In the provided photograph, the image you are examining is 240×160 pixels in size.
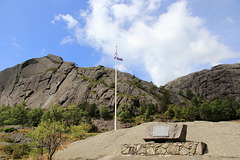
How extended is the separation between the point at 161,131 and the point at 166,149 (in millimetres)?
1734

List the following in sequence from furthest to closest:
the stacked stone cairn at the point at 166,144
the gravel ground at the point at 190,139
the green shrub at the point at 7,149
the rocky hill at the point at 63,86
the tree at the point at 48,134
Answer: the rocky hill at the point at 63,86 < the green shrub at the point at 7,149 < the tree at the point at 48,134 < the stacked stone cairn at the point at 166,144 < the gravel ground at the point at 190,139

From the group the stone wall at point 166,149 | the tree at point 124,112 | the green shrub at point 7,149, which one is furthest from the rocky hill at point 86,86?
the stone wall at point 166,149

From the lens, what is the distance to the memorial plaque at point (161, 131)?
17.3 metres

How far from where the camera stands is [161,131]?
1767 centimetres

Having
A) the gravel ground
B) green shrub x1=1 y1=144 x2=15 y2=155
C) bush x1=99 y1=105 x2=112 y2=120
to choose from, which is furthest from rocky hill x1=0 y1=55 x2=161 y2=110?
the gravel ground

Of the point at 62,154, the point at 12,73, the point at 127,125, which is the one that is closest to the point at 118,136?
the point at 62,154

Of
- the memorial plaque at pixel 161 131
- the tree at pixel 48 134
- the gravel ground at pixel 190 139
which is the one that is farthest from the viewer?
the tree at pixel 48 134

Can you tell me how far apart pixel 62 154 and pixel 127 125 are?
53744 mm

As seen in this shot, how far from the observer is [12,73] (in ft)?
437

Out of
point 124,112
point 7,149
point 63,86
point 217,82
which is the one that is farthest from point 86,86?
point 217,82

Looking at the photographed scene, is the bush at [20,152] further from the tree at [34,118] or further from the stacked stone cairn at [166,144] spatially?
the tree at [34,118]

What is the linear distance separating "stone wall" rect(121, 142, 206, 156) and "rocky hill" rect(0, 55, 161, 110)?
237 ft

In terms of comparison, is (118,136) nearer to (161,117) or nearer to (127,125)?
(127,125)

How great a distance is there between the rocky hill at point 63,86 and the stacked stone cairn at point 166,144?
72.1 m
